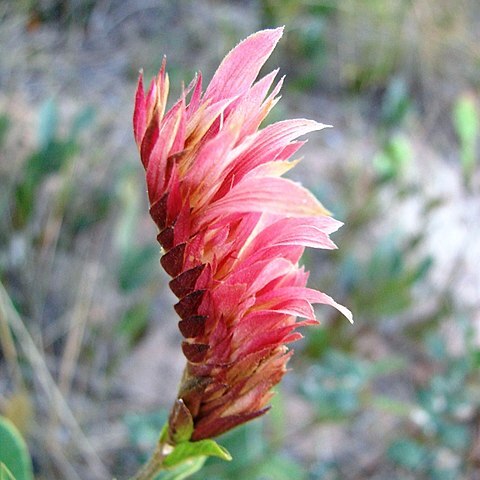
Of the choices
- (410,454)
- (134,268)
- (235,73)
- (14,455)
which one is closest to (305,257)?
(134,268)

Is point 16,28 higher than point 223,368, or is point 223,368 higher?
point 16,28

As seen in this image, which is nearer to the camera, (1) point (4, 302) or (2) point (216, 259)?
(2) point (216, 259)

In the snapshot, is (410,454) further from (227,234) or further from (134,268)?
(227,234)

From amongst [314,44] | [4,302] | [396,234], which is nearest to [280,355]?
[4,302]

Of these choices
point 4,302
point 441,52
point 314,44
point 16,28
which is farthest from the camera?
point 441,52

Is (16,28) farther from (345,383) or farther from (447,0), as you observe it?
(447,0)

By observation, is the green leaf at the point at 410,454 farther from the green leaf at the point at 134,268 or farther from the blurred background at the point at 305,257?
the green leaf at the point at 134,268

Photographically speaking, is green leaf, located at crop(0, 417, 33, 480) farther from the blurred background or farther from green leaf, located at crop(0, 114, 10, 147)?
green leaf, located at crop(0, 114, 10, 147)
